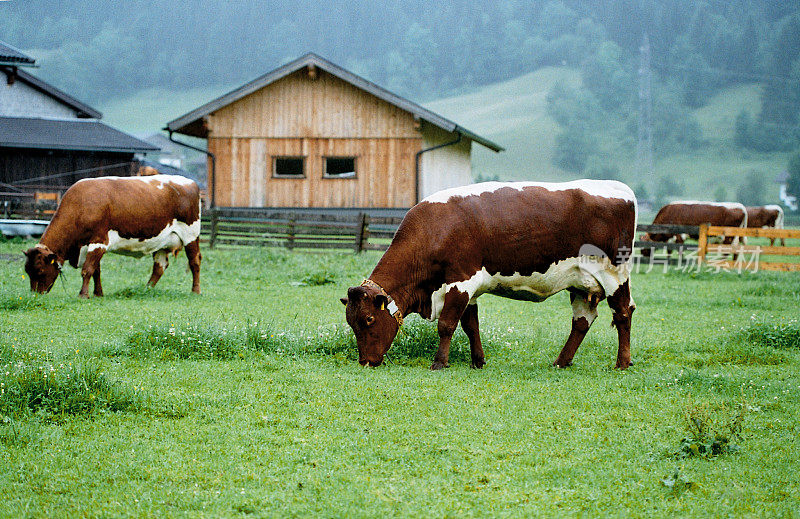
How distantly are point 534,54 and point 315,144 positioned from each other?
16144 cm

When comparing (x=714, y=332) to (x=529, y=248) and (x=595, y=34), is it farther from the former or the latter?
(x=595, y=34)

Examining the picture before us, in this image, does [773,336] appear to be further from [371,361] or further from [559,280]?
[371,361]

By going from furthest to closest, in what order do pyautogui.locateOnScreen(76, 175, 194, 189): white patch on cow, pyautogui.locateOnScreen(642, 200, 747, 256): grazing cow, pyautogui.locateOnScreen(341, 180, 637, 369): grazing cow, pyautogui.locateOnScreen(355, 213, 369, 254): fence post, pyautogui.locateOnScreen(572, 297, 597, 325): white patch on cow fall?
pyautogui.locateOnScreen(642, 200, 747, 256): grazing cow
pyautogui.locateOnScreen(355, 213, 369, 254): fence post
pyautogui.locateOnScreen(76, 175, 194, 189): white patch on cow
pyautogui.locateOnScreen(572, 297, 597, 325): white patch on cow
pyautogui.locateOnScreen(341, 180, 637, 369): grazing cow

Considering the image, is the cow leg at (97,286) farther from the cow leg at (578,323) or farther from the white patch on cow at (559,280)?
the cow leg at (578,323)

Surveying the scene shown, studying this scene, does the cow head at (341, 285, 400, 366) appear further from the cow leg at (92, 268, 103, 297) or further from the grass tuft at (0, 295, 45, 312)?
the cow leg at (92, 268, 103, 297)

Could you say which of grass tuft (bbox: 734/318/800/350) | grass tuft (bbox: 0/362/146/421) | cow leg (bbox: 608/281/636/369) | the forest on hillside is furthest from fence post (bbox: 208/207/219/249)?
the forest on hillside

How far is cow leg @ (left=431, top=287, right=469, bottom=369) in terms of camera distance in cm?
809

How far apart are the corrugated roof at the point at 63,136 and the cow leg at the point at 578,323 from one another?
82.7 feet

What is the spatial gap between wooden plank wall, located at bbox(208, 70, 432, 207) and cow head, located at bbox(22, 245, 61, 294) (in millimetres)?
16190

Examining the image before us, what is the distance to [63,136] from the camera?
31703 millimetres

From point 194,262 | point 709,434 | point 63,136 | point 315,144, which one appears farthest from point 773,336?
point 63,136

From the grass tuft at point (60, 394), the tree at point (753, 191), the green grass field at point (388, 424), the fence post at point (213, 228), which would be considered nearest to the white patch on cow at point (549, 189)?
the green grass field at point (388, 424)

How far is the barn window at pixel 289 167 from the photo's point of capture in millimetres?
28578

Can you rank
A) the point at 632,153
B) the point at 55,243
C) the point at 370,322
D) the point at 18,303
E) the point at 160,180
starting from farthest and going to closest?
the point at 632,153 → the point at 160,180 → the point at 55,243 → the point at 18,303 → the point at 370,322
